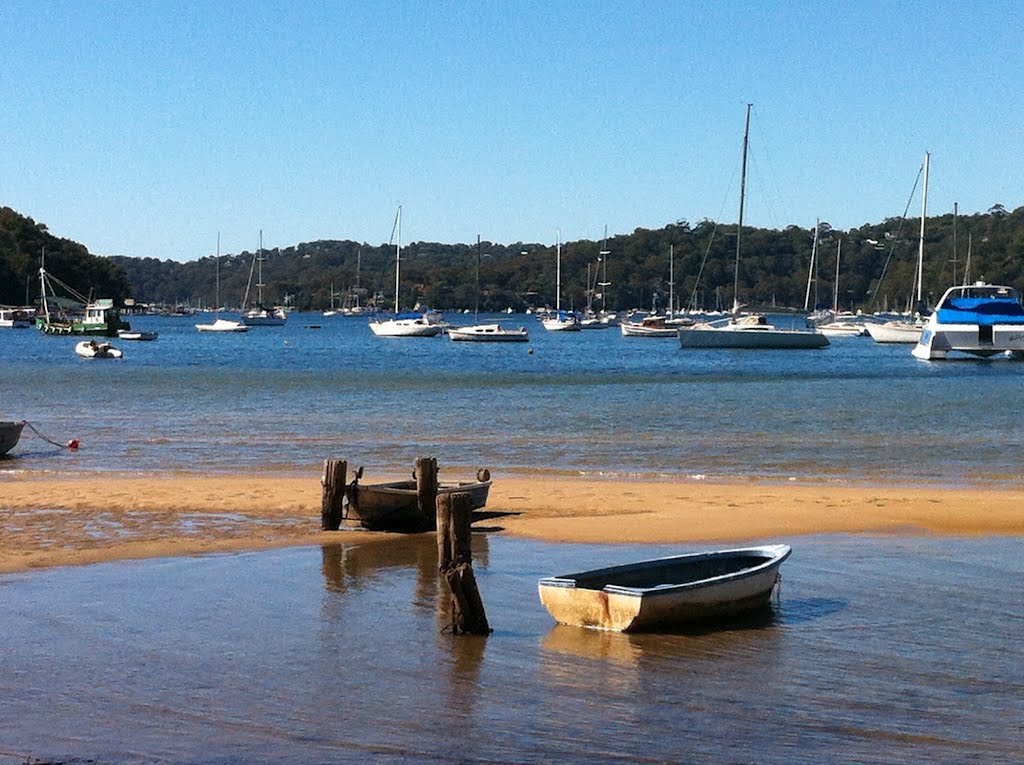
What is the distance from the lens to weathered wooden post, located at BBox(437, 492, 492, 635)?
14031 millimetres

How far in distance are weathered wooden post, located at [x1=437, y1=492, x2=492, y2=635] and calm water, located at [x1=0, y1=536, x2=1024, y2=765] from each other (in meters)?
0.19

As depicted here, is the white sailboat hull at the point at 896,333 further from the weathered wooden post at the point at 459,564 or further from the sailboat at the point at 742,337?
the weathered wooden post at the point at 459,564

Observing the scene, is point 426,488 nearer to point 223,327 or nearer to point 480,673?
point 480,673

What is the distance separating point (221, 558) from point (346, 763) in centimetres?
856

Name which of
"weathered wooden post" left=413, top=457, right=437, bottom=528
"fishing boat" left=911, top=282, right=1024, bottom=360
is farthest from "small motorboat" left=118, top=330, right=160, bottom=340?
"weathered wooden post" left=413, top=457, right=437, bottom=528

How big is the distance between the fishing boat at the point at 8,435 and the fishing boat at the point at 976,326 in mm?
68304

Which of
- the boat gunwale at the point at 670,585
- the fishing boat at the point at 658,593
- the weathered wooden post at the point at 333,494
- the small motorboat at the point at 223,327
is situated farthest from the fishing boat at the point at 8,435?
the small motorboat at the point at 223,327

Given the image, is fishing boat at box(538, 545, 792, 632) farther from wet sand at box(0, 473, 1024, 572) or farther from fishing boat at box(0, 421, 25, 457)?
fishing boat at box(0, 421, 25, 457)

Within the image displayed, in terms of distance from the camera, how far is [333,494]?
2045cm

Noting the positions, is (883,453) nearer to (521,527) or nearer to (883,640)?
(521,527)

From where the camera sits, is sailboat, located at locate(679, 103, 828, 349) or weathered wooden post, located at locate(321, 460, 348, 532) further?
sailboat, located at locate(679, 103, 828, 349)

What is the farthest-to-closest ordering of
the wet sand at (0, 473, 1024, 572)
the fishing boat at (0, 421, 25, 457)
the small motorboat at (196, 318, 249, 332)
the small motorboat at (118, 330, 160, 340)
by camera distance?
1. the small motorboat at (196, 318, 249, 332)
2. the small motorboat at (118, 330, 160, 340)
3. the fishing boat at (0, 421, 25, 457)
4. the wet sand at (0, 473, 1024, 572)

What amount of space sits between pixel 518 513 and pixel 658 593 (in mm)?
9003

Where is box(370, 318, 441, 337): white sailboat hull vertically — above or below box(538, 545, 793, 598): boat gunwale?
below
